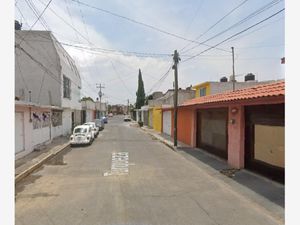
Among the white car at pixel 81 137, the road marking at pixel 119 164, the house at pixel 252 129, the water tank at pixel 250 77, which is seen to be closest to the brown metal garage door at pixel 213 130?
the house at pixel 252 129

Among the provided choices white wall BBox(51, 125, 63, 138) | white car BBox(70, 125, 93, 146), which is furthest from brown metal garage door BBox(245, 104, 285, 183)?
white wall BBox(51, 125, 63, 138)

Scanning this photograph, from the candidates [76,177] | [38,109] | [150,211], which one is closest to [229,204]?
[150,211]

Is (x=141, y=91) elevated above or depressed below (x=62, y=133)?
above

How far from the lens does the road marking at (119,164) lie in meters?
12.8

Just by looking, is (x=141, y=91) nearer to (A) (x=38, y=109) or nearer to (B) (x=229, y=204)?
(A) (x=38, y=109)

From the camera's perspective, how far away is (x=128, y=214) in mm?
7266

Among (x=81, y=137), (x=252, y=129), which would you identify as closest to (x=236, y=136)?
(x=252, y=129)

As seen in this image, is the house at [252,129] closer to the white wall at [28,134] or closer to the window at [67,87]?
the white wall at [28,134]

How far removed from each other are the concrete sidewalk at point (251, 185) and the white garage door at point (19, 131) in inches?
376

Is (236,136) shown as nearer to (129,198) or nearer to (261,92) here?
(261,92)

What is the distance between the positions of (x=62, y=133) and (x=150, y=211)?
2514 cm

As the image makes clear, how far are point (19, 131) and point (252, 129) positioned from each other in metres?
12.5

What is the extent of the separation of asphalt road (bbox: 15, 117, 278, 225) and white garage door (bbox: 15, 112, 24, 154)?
341cm

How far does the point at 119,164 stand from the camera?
14.9 m
